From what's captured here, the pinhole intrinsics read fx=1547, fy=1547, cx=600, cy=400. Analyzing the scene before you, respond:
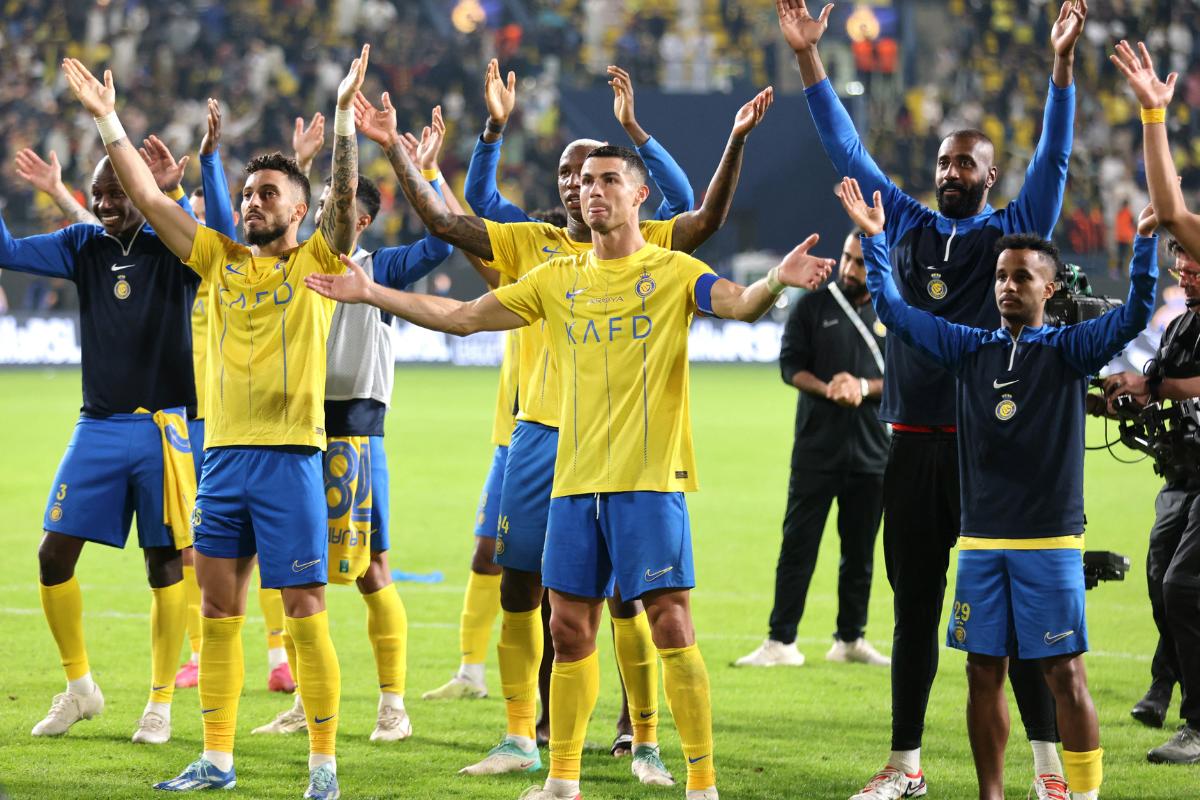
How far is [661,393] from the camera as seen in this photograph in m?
5.33

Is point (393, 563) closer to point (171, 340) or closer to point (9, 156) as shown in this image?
point (171, 340)

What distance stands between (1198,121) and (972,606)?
92.2 feet

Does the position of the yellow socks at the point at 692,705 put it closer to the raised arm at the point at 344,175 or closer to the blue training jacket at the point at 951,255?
the blue training jacket at the point at 951,255

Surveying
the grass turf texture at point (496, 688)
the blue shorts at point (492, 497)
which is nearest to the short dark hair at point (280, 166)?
the blue shorts at point (492, 497)

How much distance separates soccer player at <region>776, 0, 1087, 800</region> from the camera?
226 inches

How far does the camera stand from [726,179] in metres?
5.73

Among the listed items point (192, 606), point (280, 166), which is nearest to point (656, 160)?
point (280, 166)

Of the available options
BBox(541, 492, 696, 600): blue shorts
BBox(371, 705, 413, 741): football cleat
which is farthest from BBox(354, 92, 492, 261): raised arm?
BBox(371, 705, 413, 741): football cleat

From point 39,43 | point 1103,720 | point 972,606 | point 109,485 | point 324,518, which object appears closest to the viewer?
point 972,606

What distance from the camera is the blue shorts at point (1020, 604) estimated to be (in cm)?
504

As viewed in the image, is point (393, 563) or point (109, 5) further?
point (109, 5)

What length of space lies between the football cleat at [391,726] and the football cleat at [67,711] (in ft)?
3.96

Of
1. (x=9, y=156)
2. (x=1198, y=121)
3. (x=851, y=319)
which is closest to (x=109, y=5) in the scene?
(x=9, y=156)

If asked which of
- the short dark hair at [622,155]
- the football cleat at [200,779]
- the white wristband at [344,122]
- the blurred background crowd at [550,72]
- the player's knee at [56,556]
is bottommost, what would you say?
the football cleat at [200,779]
